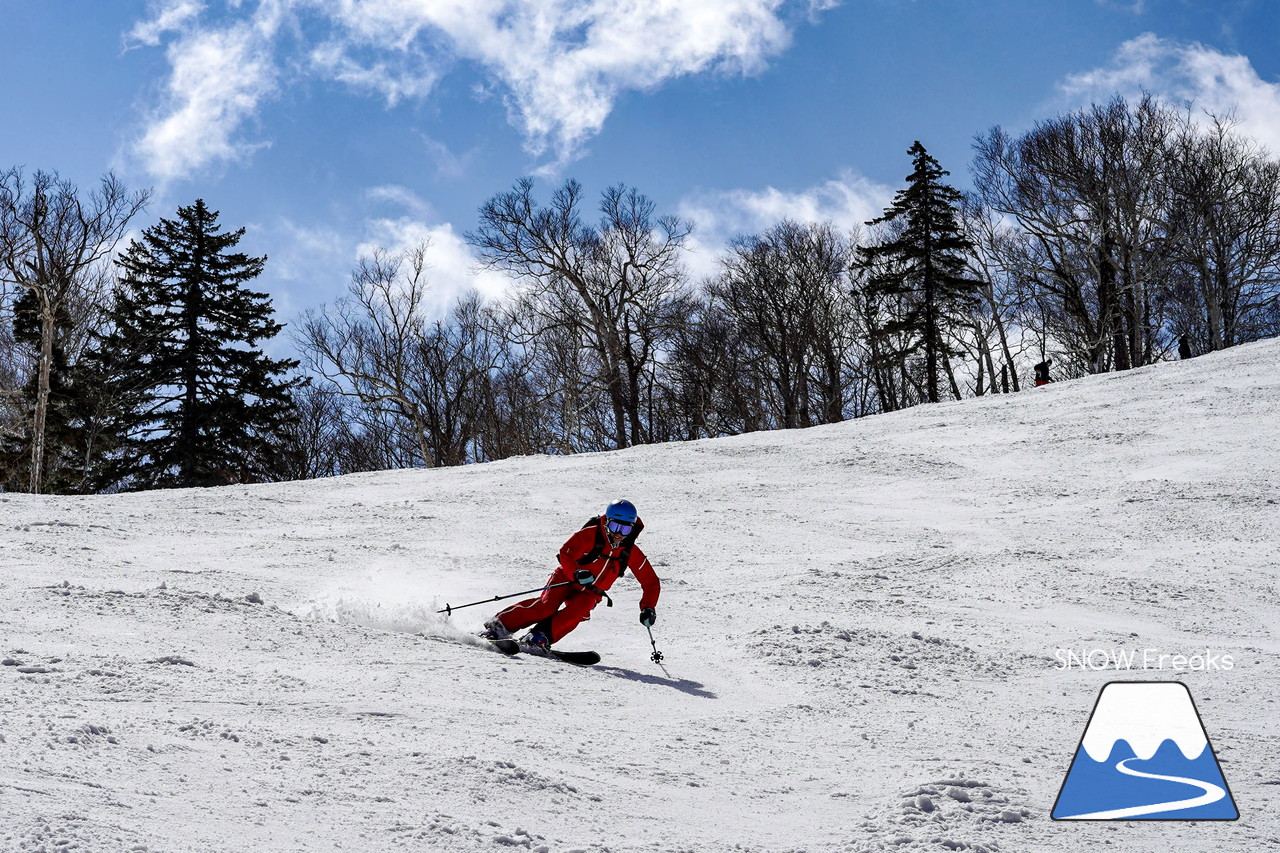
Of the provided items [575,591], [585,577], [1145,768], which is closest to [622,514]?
[585,577]

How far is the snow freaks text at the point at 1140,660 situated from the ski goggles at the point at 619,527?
3469mm

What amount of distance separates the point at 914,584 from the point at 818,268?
108ft

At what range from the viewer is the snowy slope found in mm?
3721

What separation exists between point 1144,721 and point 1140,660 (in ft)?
5.08

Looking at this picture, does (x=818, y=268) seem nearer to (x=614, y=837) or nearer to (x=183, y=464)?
(x=183, y=464)

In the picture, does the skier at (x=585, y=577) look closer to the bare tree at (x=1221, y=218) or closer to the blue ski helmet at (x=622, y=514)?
the blue ski helmet at (x=622, y=514)

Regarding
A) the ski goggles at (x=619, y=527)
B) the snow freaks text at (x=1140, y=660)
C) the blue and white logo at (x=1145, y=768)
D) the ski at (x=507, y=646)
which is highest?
the ski goggles at (x=619, y=527)

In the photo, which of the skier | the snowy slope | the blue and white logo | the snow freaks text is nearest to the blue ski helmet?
the skier

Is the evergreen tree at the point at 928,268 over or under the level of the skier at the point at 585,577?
over

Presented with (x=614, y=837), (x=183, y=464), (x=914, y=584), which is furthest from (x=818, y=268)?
(x=614, y=837)

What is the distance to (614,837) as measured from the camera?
364cm

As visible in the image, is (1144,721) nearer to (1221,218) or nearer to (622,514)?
(622,514)

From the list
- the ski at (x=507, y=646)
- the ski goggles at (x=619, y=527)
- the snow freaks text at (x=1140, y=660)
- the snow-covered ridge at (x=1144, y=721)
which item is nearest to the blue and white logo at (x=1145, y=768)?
the snow-covered ridge at (x=1144, y=721)

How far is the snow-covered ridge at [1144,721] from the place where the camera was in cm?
514
